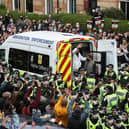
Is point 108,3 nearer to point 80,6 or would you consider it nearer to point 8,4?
point 80,6

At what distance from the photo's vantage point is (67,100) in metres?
14.1

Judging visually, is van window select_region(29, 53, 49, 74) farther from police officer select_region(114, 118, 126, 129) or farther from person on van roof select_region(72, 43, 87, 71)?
police officer select_region(114, 118, 126, 129)

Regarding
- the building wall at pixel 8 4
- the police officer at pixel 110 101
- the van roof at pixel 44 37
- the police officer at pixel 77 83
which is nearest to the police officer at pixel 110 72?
the police officer at pixel 77 83

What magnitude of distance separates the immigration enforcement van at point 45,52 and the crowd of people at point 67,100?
1.26ft

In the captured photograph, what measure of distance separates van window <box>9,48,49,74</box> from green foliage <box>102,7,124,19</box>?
1106cm

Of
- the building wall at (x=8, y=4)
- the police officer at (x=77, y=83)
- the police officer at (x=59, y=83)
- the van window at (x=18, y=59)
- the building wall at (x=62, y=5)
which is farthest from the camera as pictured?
the building wall at (x=8, y=4)

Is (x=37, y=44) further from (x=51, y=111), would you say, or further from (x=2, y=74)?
(x=51, y=111)

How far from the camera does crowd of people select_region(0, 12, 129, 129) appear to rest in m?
12.9

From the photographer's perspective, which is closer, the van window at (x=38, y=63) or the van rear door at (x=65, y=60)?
the van rear door at (x=65, y=60)

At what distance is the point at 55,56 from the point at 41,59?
62 centimetres

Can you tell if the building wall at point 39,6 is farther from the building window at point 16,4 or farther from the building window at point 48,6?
the building window at point 16,4

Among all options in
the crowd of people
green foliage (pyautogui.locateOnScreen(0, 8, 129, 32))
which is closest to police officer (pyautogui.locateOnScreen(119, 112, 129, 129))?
the crowd of people

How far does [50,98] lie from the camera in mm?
14992

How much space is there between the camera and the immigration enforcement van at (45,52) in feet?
52.0
